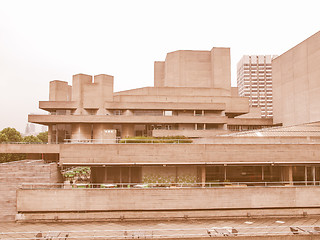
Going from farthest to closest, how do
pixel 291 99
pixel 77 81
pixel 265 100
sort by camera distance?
Answer: pixel 265 100, pixel 77 81, pixel 291 99

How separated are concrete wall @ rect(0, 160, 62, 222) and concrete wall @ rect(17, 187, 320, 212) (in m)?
1.51

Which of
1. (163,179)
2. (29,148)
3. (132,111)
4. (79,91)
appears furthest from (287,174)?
(79,91)

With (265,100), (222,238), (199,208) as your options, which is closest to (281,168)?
(199,208)

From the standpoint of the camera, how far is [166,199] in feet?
68.3

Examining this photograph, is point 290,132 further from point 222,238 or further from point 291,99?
point 291,99

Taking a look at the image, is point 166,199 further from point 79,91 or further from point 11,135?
point 11,135

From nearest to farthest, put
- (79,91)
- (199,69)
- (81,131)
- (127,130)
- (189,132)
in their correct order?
(189,132) < (127,130) < (81,131) < (79,91) < (199,69)

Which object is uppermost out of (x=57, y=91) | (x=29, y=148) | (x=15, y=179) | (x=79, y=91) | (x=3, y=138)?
(x=57, y=91)

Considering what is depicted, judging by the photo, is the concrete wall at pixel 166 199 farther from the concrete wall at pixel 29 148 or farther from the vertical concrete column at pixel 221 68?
the vertical concrete column at pixel 221 68

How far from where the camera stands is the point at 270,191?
21250 mm

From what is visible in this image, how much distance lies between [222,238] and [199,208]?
185 inches

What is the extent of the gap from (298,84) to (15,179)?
4292 centimetres

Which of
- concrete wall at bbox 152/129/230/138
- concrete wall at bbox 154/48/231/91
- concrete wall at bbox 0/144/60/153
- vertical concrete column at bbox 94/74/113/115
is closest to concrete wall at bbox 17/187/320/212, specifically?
concrete wall at bbox 0/144/60/153

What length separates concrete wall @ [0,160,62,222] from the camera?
815 inches
